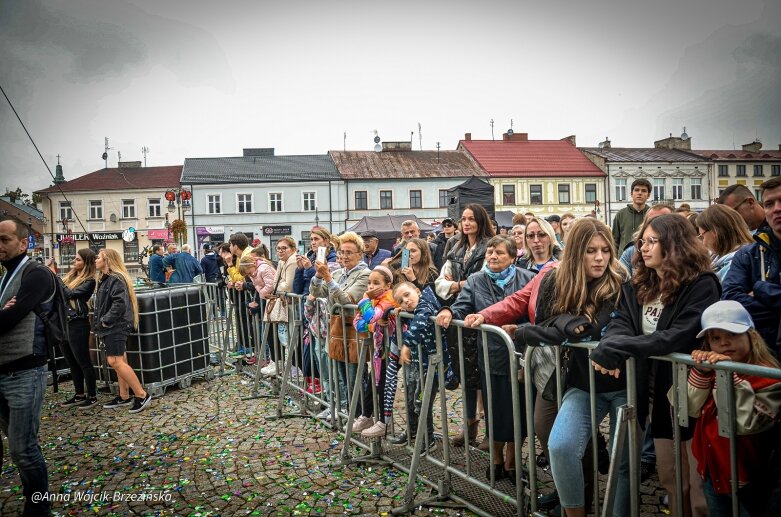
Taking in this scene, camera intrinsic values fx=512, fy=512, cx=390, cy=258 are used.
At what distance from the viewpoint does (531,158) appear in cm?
4556

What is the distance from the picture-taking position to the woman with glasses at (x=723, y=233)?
3821mm

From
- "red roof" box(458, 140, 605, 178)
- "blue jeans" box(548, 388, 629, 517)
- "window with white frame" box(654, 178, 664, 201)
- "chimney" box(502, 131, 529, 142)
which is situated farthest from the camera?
"chimney" box(502, 131, 529, 142)

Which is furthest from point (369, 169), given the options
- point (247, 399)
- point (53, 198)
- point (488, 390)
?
point (488, 390)

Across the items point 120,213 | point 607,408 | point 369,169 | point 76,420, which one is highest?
point 369,169

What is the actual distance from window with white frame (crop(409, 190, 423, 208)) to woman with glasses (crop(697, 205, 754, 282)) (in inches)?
1533

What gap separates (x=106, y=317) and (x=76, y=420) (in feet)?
4.12

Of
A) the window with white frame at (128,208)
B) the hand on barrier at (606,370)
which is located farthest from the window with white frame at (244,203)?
the hand on barrier at (606,370)

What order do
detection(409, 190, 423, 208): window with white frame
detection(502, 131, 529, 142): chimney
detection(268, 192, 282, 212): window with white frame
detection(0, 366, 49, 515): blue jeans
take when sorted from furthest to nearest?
detection(502, 131, 529, 142): chimney, detection(409, 190, 423, 208): window with white frame, detection(268, 192, 282, 212): window with white frame, detection(0, 366, 49, 515): blue jeans

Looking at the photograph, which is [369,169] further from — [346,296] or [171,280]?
[346,296]

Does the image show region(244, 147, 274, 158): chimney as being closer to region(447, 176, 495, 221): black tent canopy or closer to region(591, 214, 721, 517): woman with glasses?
region(447, 176, 495, 221): black tent canopy

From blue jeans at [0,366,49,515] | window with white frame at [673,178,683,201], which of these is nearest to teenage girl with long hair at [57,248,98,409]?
blue jeans at [0,366,49,515]

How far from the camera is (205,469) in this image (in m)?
A: 4.50

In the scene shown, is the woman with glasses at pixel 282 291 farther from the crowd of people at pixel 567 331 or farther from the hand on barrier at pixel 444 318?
the hand on barrier at pixel 444 318

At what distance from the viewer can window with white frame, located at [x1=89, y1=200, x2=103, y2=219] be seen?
44.2 metres
